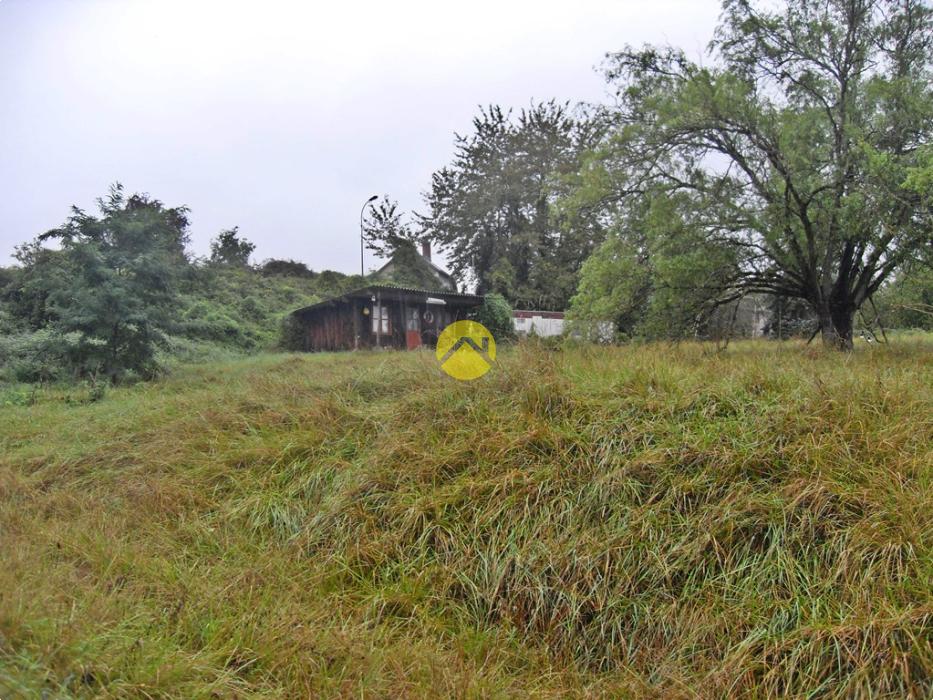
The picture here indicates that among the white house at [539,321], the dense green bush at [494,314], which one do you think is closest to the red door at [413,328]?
the dense green bush at [494,314]

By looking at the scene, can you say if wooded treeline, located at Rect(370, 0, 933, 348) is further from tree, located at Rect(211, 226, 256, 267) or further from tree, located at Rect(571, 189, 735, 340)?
tree, located at Rect(211, 226, 256, 267)

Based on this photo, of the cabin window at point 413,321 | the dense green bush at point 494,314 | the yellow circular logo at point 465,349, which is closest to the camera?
the yellow circular logo at point 465,349

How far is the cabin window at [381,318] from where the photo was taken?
18625 mm

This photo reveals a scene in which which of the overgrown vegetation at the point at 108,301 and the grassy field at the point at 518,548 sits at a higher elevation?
the overgrown vegetation at the point at 108,301

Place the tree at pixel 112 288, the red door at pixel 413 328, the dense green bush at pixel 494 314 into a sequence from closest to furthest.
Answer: the tree at pixel 112 288, the dense green bush at pixel 494 314, the red door at pixel 413 328

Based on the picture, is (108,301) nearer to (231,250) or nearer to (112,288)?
(112,288)

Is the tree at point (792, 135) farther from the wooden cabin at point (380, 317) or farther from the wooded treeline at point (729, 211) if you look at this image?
the wooden cabin at point (380, 317)

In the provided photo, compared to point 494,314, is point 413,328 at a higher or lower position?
lower

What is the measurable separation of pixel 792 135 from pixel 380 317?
535 inches

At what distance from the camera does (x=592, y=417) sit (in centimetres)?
368

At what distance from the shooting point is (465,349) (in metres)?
4.77

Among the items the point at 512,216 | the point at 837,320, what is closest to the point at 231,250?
the point at 512,216

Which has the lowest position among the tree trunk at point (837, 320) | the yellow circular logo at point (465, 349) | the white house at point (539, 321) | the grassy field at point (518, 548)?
the grassy field at point (518, 548)

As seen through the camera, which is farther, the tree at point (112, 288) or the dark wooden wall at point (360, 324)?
the dark wooden wall at point (360, 324)
